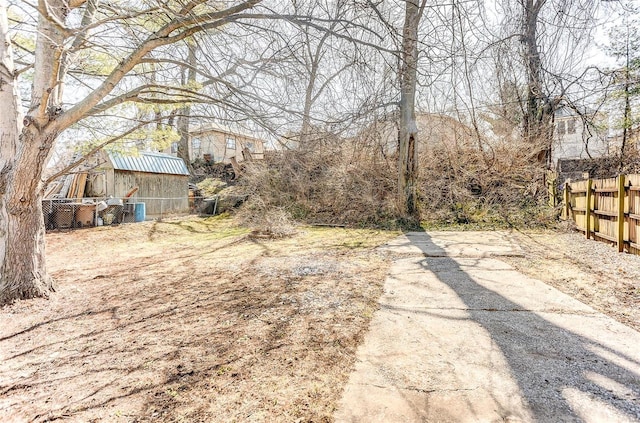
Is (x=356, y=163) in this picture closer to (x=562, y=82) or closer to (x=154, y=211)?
(x=562, y=82)

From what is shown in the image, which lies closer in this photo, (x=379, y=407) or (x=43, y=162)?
(x=379, y=407)

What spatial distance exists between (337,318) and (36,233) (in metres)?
3.51

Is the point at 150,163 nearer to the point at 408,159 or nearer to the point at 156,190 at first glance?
the point at 156,190

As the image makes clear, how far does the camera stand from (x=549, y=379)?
5.66ft

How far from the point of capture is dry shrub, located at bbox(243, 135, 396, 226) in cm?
1016

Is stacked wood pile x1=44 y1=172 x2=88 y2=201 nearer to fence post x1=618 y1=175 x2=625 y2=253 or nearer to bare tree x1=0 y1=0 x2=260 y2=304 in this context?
bare tree x1=0 y1=0 x2=260 y2=304

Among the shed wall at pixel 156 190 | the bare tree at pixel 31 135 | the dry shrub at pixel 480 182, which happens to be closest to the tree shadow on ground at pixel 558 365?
the bare tree at pixel 31 135

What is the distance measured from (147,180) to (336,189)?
7.58 meters

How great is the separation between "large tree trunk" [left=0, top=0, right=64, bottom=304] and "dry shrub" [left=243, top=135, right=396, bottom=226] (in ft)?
21.0

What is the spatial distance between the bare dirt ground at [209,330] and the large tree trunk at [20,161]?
14.2 inches

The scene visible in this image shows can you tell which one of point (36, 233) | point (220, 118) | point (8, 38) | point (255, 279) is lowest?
point (255, 279)

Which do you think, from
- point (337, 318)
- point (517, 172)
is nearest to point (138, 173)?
point (337, 318)

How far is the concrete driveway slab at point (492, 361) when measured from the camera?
1.49 m

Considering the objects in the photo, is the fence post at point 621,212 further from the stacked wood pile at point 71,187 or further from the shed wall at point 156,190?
the stacked wood pile at point 71,187
